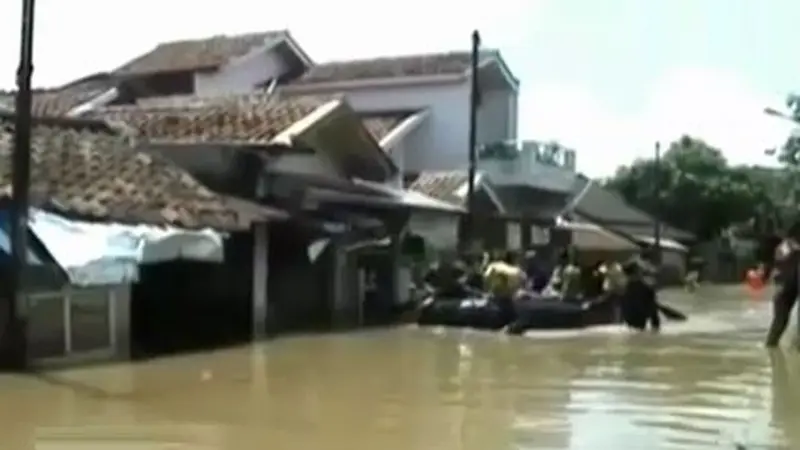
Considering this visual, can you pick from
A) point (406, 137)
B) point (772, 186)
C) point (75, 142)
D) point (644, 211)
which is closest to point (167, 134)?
point (75, 142)

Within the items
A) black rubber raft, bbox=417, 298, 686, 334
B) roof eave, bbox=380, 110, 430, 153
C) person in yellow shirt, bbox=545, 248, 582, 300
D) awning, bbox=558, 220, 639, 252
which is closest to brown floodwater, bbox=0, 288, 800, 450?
black rubber raft, bbox=417, 298, 686, 334

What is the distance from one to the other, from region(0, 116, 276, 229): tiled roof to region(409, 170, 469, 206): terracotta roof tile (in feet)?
47.8

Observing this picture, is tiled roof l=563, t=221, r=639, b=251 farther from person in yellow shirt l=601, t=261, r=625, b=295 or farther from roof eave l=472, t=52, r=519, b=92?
person in yellow shirt l=601, t=261, r=625, b=295

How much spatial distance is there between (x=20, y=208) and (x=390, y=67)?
26934 mm

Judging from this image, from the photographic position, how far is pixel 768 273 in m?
45.9

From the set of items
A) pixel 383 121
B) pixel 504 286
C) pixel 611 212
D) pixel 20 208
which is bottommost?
pixel 504 286

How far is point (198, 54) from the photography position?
42.2 meters

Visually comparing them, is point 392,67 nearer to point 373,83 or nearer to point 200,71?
point 373,83

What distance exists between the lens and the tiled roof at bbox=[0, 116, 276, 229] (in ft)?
60.0

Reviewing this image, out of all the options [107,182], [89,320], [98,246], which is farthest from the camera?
[107,182]

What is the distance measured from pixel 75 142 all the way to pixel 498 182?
21.5 metres

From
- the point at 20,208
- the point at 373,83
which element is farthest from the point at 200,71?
the point at 20,208

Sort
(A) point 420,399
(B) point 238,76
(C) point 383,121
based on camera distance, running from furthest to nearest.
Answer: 1. (B) point 238,76
2. (C) point 383,121
3. (A) point 420,399

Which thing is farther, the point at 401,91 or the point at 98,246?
the point at 401,91
